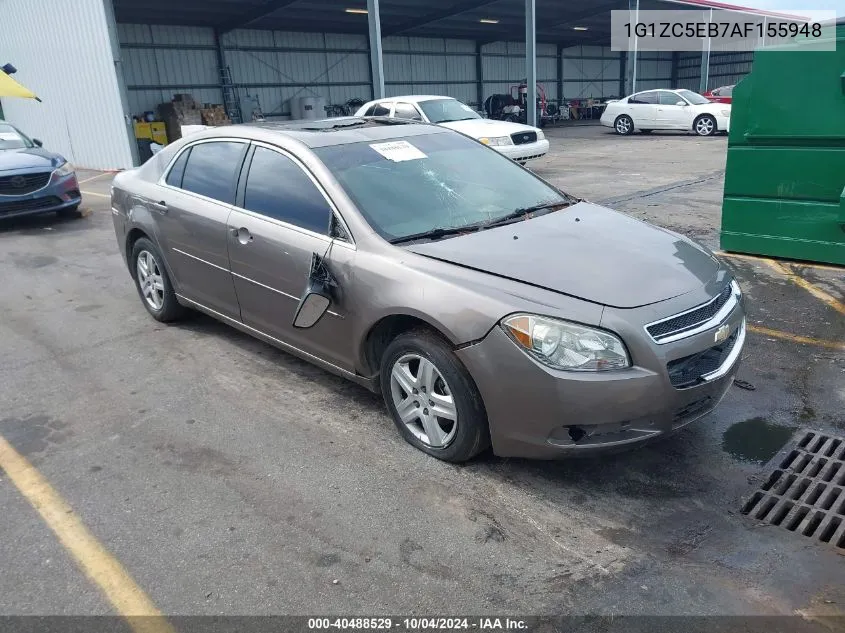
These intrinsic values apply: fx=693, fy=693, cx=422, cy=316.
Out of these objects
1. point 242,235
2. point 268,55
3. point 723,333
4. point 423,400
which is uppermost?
point 268,55

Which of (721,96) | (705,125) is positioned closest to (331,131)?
(705,125)

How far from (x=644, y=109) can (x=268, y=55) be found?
518 inches

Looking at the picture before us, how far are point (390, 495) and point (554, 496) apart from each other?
0.75 metres

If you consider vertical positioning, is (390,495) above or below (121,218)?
below

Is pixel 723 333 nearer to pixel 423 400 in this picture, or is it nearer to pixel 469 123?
pixel 423 400

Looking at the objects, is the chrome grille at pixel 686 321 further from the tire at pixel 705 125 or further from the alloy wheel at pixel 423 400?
the tire at pixel 705 125

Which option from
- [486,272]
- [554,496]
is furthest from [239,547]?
[486,272]

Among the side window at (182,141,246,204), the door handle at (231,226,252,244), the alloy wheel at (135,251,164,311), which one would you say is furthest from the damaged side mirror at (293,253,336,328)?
the alloy wheel at (135,251,164,311)

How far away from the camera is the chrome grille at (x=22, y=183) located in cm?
966

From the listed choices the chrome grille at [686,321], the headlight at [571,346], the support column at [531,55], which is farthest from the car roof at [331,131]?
the support column at [531,55]

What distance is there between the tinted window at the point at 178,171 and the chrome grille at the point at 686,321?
355 centimetres

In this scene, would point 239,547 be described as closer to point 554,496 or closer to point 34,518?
point 34,518

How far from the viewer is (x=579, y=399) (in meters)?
2.89

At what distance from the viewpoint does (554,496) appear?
316 centimetres
